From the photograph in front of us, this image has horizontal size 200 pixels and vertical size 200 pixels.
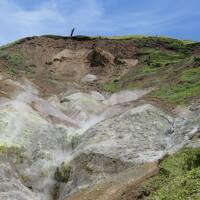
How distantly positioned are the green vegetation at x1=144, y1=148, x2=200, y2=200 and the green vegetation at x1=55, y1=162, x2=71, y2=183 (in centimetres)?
873

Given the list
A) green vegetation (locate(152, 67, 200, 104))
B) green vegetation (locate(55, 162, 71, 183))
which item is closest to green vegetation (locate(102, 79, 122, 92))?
green vegetation (locate(152, 67, 200, 104))

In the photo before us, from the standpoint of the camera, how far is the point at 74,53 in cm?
8225

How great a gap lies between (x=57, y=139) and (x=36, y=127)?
86.0 inches

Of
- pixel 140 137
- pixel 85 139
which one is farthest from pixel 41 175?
pixel 140 137

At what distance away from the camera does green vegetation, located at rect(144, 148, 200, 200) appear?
73.4 feet

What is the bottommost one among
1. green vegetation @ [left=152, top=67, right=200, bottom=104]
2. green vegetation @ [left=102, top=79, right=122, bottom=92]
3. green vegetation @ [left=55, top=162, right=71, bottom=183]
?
green vegetation @ [left=55, top=162, right=71, bottom=183]

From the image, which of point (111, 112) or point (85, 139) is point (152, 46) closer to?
point (111, 112)

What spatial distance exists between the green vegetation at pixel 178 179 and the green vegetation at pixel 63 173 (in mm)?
8726

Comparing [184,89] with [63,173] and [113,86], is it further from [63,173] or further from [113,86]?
[63,173]

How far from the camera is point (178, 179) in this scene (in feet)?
79.2

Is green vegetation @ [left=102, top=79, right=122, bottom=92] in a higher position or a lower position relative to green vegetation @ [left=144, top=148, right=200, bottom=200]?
higher

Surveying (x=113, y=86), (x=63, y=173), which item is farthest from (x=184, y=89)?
(x=63, y=173)

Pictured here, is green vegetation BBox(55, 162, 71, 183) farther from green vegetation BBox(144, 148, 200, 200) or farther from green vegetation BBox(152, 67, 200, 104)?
green vegetation BBox(152, 67, 200, 104)

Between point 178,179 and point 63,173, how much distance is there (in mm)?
13769
